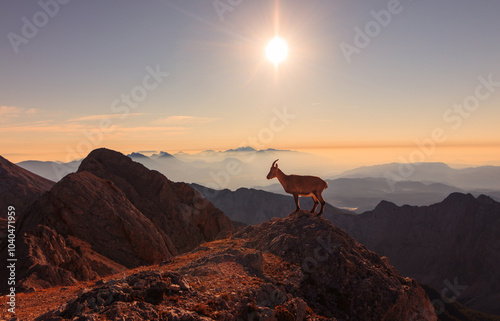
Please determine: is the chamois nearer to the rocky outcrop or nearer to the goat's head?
the goat's head

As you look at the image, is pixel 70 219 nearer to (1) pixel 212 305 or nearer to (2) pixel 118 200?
(2) pixel 118 200

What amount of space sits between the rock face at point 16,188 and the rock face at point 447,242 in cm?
15206

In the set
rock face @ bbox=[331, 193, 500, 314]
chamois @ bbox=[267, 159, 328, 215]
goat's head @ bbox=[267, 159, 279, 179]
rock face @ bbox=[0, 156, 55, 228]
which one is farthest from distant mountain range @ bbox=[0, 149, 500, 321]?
rock face @ bbox=[331, 193, 500, 314]

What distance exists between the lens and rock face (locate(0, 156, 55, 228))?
61.0 metres

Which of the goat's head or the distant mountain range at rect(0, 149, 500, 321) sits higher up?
the goat's head

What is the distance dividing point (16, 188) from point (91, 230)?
47196 millimetres

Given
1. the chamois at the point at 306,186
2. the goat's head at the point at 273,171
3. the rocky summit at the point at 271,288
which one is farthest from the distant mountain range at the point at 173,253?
the goat's head at the point at 273,171

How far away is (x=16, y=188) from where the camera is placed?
2534 inches

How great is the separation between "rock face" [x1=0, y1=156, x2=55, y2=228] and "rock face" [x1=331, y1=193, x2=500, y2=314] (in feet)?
499

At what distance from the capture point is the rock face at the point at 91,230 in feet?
76.4

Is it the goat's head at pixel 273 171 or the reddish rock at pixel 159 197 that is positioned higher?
the goat's head at pixel 273 171

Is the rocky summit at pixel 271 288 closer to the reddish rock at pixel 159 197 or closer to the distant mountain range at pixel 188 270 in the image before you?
the distant mountain range at pixel 188 270

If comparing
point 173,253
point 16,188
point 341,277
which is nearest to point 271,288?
point 341,277

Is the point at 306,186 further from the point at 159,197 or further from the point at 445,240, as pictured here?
the point at 445,240
